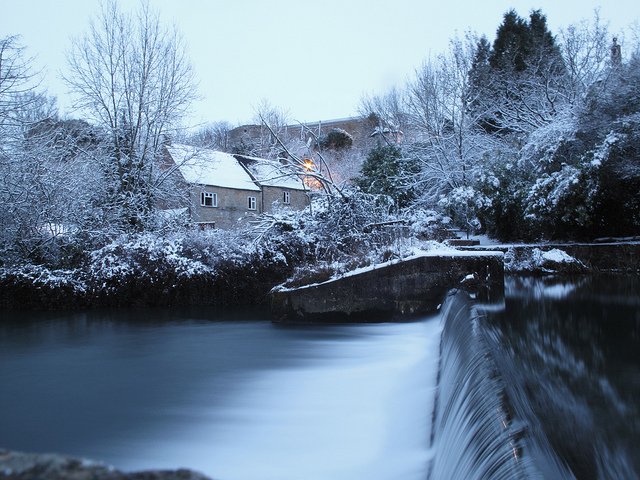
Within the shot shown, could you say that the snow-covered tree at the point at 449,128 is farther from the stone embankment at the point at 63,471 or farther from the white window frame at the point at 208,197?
the stone embankment at the point at 63,471

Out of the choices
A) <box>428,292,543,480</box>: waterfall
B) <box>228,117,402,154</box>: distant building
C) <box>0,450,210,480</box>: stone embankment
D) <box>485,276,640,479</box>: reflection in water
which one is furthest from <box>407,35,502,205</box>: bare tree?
<box>0,450,210,480</box>: stone embankment

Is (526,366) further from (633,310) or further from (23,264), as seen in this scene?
(23,264)

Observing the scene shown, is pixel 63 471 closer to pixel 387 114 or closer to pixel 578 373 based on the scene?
pixel 578 373

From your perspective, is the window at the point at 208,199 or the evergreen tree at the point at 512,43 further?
the window at the point at 208,199

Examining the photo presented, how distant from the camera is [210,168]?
108ft

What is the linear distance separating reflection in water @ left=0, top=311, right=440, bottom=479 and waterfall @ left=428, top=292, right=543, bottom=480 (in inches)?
14.2

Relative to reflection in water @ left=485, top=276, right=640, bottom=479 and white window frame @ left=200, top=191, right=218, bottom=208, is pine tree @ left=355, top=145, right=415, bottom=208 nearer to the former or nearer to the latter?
white window frame @ left=200, top=191, right=218, bottom=208

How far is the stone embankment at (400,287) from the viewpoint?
11.4m

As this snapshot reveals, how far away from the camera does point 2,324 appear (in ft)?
47.1

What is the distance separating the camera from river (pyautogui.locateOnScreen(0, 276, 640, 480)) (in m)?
4.65

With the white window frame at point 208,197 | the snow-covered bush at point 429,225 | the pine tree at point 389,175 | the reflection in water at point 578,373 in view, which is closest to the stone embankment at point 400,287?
the reflection in water at point 578,373

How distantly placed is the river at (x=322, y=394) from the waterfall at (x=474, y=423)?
50 mm

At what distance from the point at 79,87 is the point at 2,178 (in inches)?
297

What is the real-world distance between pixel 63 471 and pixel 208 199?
3703cm
